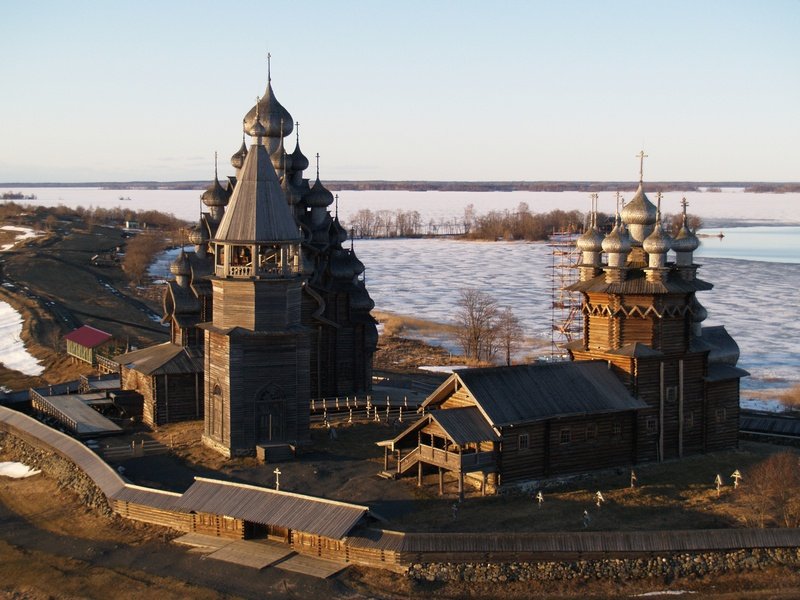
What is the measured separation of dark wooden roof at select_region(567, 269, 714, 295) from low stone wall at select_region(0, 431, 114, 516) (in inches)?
570

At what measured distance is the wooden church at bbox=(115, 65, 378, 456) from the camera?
98.4 feet

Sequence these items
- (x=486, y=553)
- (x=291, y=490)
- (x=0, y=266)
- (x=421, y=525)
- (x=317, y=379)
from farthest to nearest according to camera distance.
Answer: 1. (x=0, y=266)
2. (x=317, y=379)
3. (x=291, y=490)
4. (x=421, y=525)
5. (x=486, y=553)

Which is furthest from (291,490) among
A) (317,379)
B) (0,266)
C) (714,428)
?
(0,266)

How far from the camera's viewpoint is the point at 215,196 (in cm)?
3759

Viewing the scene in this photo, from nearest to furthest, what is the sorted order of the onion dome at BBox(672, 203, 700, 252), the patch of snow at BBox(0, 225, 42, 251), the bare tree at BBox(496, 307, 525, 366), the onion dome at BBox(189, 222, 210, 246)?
1. the onion dome at BBox(672, 203, 700, 252)
2. the onion dome at BBox(189, 222, 210, 246)
3. the bare tree at BBox(496, 307, 525, 366)
4. the patch of snow at BBox(0, 225, 42, 251)

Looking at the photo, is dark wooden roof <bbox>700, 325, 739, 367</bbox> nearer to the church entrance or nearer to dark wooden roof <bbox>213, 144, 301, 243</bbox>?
the church entrance

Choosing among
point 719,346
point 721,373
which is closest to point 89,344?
point 719,346

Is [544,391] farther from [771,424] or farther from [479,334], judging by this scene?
[479,334]

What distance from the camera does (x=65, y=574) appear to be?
23000 millimetres

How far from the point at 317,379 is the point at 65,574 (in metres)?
14.6

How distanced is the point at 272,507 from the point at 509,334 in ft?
96.7

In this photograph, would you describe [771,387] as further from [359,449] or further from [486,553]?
[486,553]

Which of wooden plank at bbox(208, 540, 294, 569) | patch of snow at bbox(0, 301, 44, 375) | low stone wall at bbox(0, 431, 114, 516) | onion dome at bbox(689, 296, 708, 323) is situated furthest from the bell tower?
patch of snow at bbox(0, 301, 44, 375)

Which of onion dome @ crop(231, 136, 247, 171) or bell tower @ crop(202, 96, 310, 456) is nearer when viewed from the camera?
bell tower @ crop(202, 96, 310, 456)
